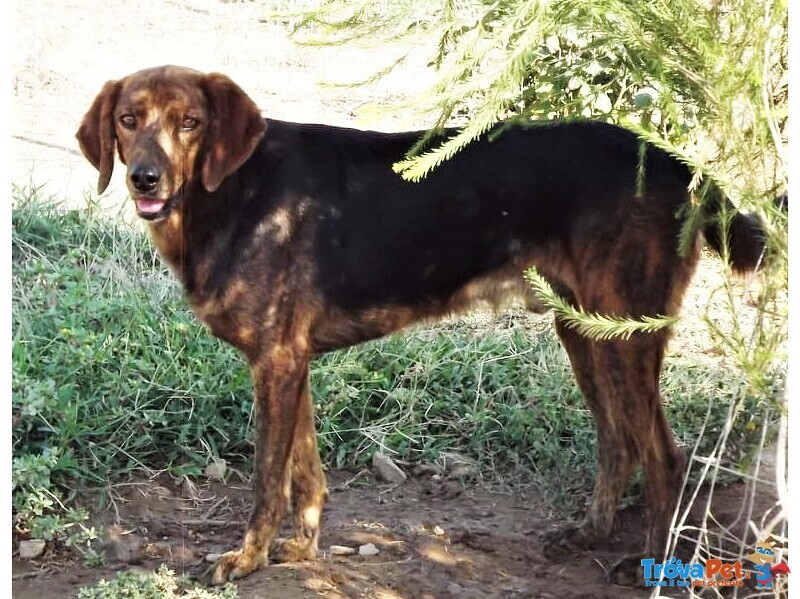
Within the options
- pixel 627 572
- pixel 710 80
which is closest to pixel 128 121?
pixel 710 80

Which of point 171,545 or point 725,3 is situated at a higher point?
point 725,3

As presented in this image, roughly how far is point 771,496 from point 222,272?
94.3 inches

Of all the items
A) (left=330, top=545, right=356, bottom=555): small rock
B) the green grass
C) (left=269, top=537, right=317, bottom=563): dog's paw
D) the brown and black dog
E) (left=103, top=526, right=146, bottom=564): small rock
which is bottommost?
(left=103, top=526, right=146, bottom=564): small rock

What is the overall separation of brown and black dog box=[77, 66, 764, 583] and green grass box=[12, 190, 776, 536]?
2.24 ft

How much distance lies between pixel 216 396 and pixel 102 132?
1476 millimetres

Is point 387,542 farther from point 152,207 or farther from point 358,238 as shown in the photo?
point 152,207

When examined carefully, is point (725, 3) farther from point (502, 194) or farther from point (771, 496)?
point (771, 496)

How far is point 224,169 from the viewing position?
383 cm

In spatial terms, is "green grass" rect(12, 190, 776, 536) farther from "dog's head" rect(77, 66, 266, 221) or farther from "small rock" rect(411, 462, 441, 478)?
"dog's head" rect(77, 66, 266, 221)

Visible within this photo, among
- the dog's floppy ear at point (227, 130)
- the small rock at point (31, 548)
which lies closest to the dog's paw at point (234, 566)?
the small rock at point (31, 548)

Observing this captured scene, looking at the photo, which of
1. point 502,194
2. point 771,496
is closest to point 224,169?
point 502,194

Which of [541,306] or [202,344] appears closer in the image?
[541,306]

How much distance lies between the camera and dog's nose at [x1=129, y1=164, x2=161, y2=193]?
3.61 m

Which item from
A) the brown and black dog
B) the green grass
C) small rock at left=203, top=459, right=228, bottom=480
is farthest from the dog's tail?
→ small rock at left=203, top=459, right=228, bottom=480
